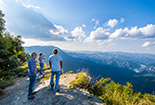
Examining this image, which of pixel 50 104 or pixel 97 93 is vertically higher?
pixel 50 104

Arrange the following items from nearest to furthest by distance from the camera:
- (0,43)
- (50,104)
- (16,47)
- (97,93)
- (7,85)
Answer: (50,104)
(97,93)
(0,43)
(7,85)
(16,47)

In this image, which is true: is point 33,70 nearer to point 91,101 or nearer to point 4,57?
point 91,101

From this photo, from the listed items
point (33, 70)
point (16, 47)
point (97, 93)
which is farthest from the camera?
point (16, 47)

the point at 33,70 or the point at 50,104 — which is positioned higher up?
the point at 33,70

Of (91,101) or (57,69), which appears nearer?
(91,101)

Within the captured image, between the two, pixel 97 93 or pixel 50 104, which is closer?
pixel 50 104

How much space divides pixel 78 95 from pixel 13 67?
14.1m

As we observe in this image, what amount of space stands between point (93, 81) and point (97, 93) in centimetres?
81

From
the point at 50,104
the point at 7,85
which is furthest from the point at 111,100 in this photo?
the point at 7,85

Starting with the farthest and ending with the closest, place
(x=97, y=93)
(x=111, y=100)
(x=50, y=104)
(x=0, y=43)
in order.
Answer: (x=0, y=43) → (x=97, y=93) → (x=111, y=100) → (x=50, y=104)

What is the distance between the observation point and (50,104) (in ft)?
12.0

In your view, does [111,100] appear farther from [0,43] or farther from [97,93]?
[0,43]

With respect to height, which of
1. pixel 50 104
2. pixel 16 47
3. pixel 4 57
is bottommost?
pixel 50 104

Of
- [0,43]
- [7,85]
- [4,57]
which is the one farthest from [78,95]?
[4,57]
